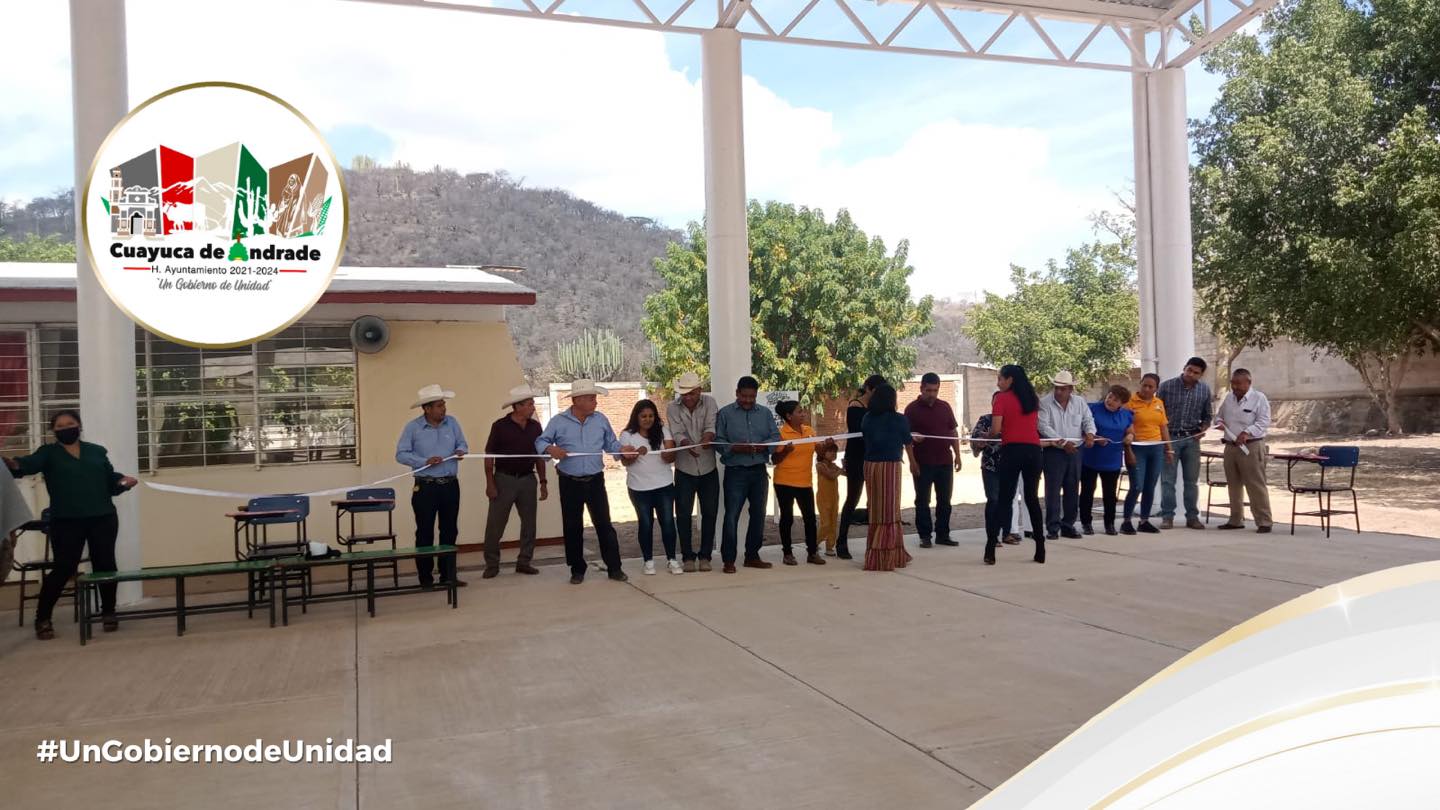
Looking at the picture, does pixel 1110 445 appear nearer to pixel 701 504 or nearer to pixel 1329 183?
pixel 701 504

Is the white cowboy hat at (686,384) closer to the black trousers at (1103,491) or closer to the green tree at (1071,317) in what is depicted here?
the black trousers at (1103,491)

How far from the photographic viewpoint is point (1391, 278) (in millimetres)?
14055

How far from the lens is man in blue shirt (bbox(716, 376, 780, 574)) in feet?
29.9

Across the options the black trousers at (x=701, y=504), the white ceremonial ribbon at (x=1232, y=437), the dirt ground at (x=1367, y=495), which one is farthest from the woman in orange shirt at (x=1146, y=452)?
the black trousers at (x=701, y=504)

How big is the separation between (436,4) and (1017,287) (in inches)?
1039

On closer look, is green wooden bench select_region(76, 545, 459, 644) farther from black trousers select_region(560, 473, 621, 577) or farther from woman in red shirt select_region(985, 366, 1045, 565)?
woman in red shirt select_region(985, 366, 1045, 565)

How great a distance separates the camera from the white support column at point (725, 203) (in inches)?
396

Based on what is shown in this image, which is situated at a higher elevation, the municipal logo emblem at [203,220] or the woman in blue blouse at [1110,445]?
the municipal logo emblem at [203,220]

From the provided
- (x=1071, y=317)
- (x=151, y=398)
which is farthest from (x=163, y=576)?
(x=1071, y=317)

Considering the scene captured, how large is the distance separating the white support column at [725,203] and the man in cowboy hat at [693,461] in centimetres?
89

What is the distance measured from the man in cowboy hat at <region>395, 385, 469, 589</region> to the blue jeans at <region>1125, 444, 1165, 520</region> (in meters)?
7.04

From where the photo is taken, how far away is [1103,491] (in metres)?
10.9

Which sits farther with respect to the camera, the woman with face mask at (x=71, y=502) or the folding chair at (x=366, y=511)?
the folding chair at (x=366, y=511)

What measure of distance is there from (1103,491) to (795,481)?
12.5 ft
